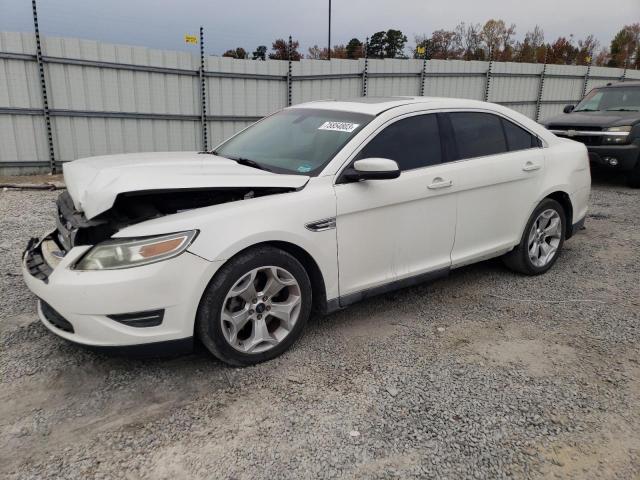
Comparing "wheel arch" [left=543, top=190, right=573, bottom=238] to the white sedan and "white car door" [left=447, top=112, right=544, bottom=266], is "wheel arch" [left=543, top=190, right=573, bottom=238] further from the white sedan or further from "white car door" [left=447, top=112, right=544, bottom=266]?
"white car door" [left=447, top=112, right=544, bottom=266]

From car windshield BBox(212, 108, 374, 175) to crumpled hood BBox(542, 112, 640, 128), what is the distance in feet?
22.3

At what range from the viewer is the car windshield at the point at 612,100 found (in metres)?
9.65

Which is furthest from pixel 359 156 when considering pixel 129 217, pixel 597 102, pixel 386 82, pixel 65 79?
pixel 386 82

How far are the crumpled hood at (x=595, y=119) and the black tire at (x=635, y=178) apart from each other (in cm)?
81

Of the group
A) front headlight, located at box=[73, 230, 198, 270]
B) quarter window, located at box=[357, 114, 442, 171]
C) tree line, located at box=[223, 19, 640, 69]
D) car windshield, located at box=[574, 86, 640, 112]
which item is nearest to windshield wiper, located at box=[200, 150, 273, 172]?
quarter window, located at box=[357, 114, 442, 171]

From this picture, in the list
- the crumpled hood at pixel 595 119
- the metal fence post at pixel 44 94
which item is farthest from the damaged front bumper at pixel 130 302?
the crumpled hood at pixel 595 119

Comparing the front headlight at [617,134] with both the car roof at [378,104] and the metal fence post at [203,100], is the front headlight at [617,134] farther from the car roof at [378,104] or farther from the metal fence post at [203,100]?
the metal fence post at [203,100]

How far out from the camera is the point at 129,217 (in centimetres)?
301

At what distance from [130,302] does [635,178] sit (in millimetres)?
9352

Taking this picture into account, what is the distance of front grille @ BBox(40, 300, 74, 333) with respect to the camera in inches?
112

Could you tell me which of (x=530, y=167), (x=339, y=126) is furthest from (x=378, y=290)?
(x=530, y=167)

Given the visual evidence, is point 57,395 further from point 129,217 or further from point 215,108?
point 215,108

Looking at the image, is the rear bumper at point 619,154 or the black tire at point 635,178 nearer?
the rear bumper at point 619,154

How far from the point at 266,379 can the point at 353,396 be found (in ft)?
1.73
